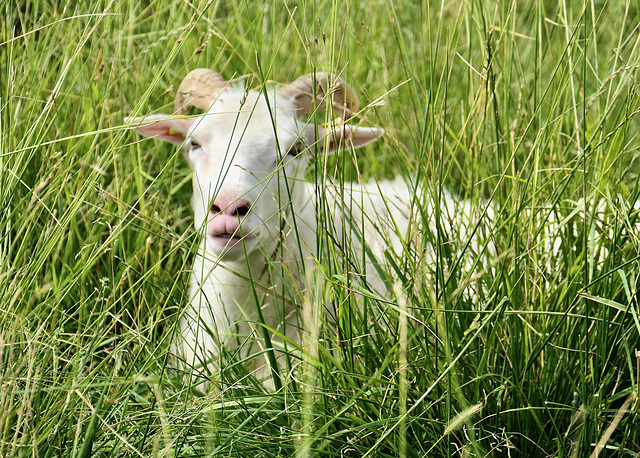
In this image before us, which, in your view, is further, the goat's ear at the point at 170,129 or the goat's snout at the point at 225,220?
the goat's ear at the point at 170,129

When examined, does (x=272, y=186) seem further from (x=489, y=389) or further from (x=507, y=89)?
(x=489, y=389)

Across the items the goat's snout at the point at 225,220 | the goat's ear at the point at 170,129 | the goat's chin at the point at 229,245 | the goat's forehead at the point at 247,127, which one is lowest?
the goat's chin at the point at 229,245

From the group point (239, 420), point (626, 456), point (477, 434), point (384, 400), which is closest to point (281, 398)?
point (239, 420)

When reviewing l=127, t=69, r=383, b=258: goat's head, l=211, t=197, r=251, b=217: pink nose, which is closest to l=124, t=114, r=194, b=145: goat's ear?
l=127, t=69, r=383, b=258: goat's head

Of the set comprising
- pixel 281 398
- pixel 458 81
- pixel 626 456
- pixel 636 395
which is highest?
pixel 458 81

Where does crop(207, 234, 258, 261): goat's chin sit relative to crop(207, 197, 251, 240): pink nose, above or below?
below

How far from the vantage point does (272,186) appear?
2697 mm

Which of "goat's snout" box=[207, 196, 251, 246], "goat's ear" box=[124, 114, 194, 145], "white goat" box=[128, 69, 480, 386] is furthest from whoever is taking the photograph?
"goat's ear" box=[124, 114, 194, 145]

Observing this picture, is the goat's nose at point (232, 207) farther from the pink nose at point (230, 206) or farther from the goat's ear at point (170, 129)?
the goat's ear at point (170, 129)

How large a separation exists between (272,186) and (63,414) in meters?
1.27

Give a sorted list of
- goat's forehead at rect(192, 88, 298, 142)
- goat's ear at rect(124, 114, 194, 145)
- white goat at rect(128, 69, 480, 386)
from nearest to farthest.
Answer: white goat at rect(128, 69, 480, 386), goat's forehead at rect(192, 88, 298, 142), goat's ear at rect(124, 114, 194, 145)

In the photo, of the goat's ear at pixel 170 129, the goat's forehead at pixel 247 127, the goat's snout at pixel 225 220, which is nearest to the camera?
the goat's snout at pixel 225 220

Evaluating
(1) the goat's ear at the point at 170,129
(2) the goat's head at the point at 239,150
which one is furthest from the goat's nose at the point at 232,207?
(1) the goat's ear at the point at 170,129

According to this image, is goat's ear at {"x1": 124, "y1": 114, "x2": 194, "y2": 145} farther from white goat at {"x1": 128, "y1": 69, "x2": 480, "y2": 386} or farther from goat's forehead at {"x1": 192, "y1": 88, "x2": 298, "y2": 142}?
goat's forehead at {"x1": 192, "y1": 88, "x2": 298, "y2": 142}
